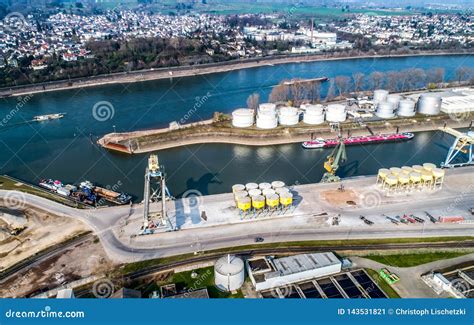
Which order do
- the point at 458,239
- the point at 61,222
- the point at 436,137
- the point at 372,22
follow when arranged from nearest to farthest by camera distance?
the point at 458,239 → the point at 61,222 → the point at 436,137 → the point at 372,22

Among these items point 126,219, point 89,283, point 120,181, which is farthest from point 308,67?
point 89,283

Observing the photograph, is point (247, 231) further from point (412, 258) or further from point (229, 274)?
point (412, 258)

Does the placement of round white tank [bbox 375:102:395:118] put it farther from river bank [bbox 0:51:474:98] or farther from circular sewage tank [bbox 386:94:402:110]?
river bank [bbox 0:51:474:98]

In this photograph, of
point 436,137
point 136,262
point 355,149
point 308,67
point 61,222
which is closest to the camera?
point 136,262

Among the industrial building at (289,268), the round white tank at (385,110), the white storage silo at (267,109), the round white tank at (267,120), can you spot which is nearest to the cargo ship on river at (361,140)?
the round white tank at (385,110)

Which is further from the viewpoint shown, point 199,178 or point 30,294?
point 199,178

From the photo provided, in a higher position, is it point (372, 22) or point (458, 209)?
point (372, 22)

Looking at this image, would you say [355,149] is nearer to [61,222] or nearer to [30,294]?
[61,222]

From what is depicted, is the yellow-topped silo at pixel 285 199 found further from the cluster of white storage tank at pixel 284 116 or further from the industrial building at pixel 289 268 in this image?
the cluster of white storage tank at pixel 284 116
